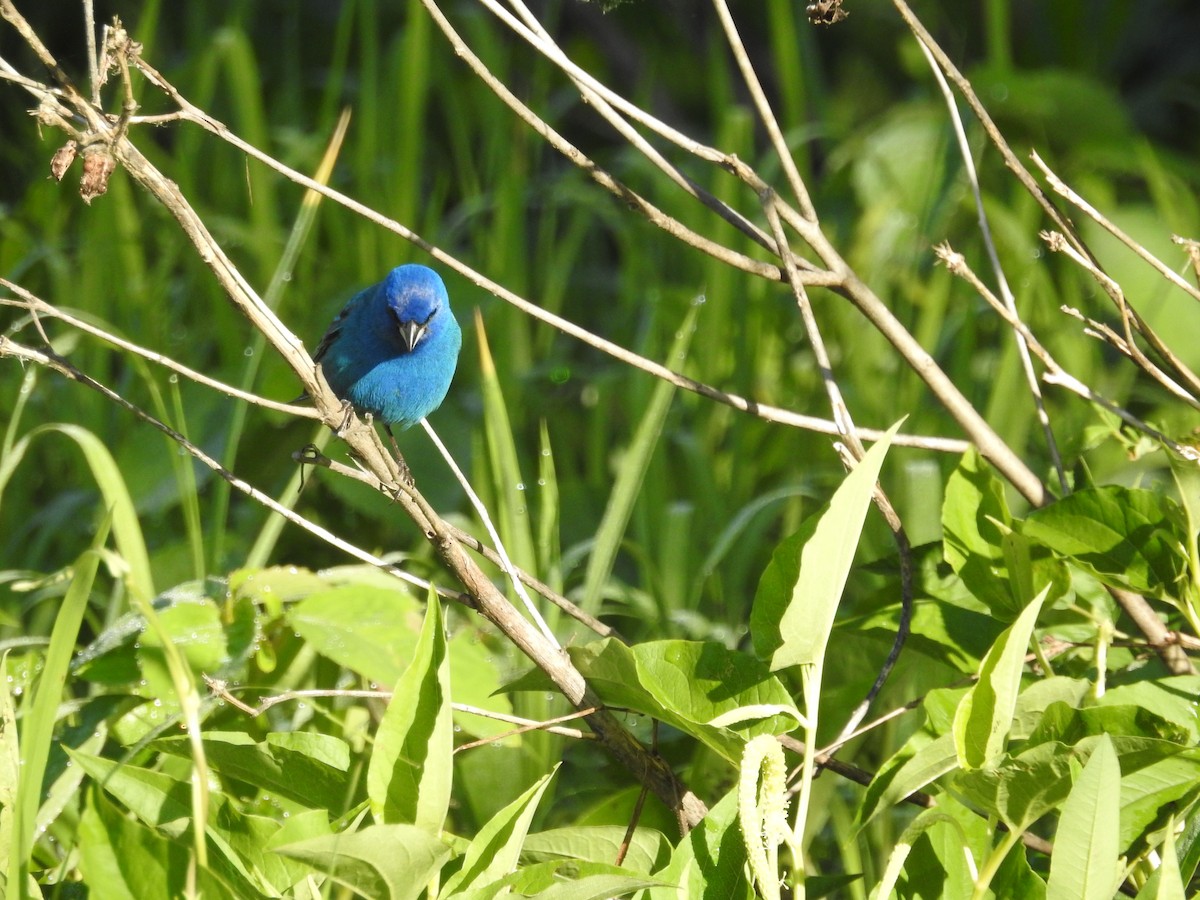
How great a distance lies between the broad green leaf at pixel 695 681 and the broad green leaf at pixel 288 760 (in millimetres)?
290

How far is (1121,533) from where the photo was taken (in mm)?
1440

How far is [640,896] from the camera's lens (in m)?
1.24

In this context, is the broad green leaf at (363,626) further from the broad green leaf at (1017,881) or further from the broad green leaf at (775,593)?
the broad green leaf at (1017,881)

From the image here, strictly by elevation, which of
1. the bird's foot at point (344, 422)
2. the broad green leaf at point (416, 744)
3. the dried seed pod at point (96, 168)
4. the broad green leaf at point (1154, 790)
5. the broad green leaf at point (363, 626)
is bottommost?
the broad green leaf at point (363, 626)

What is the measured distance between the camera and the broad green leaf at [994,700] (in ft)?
3.90

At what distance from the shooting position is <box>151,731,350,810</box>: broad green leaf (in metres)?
1.38

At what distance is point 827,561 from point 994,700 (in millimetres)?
194

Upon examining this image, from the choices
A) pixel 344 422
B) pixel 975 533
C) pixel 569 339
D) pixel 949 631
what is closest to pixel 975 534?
pixel 975 533

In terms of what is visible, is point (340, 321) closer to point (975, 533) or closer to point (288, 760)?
point (288, 760)

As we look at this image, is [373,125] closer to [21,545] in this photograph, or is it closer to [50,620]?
[21,545]

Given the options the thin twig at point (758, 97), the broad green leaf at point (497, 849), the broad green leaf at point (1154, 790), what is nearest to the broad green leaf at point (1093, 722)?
the broad green leaf at point (1154, 790)

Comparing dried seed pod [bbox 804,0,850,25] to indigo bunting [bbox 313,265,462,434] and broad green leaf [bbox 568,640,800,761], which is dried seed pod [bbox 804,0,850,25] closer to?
broad green leaf [bbox 568,640,800,761]

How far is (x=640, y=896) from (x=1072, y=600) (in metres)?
0.67

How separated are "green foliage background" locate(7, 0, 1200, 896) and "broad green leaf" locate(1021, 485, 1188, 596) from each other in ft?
0.46
